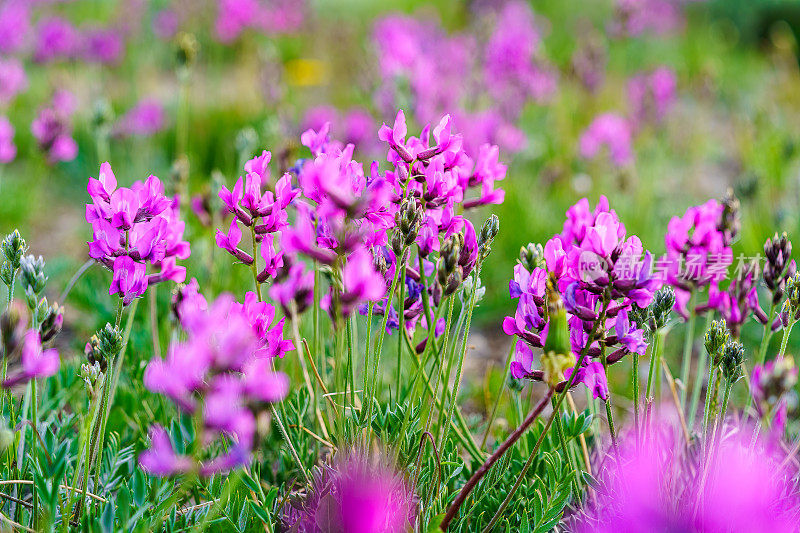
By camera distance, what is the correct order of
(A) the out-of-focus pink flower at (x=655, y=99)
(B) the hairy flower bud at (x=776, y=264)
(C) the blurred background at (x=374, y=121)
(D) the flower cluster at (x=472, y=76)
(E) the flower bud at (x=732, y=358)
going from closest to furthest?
(E) the flower bud at (x=732, y=358), (B) the hairy flower bud at (x=776, y=264), (C) the blurred background at (x=374, y=121), (D) the flower cluster at (x=472, y=76), (A) the out-of-focus pink flower at (x=655, y=99)

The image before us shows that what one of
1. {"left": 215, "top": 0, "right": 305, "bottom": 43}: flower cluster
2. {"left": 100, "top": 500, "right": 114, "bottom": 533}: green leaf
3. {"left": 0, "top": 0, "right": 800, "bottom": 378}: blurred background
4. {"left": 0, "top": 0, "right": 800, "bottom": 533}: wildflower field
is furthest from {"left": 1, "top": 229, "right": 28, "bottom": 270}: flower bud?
{"left": 215, "top": 0, "right": 305, "bottom": 43}: flower cluster

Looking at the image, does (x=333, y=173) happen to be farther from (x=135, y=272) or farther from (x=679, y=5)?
(x=679, y=5)

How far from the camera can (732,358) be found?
1.55 m

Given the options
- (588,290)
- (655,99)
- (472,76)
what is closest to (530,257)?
(588,290)

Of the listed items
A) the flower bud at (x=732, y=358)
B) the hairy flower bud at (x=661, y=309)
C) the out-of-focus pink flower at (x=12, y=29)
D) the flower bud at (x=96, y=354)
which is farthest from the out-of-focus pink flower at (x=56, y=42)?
the flower bud at (x=732, y=358)

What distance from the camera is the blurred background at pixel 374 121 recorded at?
3.57m

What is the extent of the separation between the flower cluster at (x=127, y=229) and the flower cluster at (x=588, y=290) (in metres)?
0.73

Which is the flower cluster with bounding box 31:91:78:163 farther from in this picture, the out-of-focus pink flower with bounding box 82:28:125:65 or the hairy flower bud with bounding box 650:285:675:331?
the hairy flower bud with bounding box 650:285:675:331

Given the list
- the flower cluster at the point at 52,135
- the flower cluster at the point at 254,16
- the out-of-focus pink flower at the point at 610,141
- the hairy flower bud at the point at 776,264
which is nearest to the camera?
the hairy flower bud at the point at 776,264

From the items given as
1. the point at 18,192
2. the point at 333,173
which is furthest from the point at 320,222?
the point at 18,192

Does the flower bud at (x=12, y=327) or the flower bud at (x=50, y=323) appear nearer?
the flower bud at (x=12, y=327)

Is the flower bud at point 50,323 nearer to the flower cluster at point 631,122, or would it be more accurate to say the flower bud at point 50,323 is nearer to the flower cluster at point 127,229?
the flower cluster at point 127,229

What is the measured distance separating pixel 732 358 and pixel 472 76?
4207 millimetres

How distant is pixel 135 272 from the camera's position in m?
1.47
